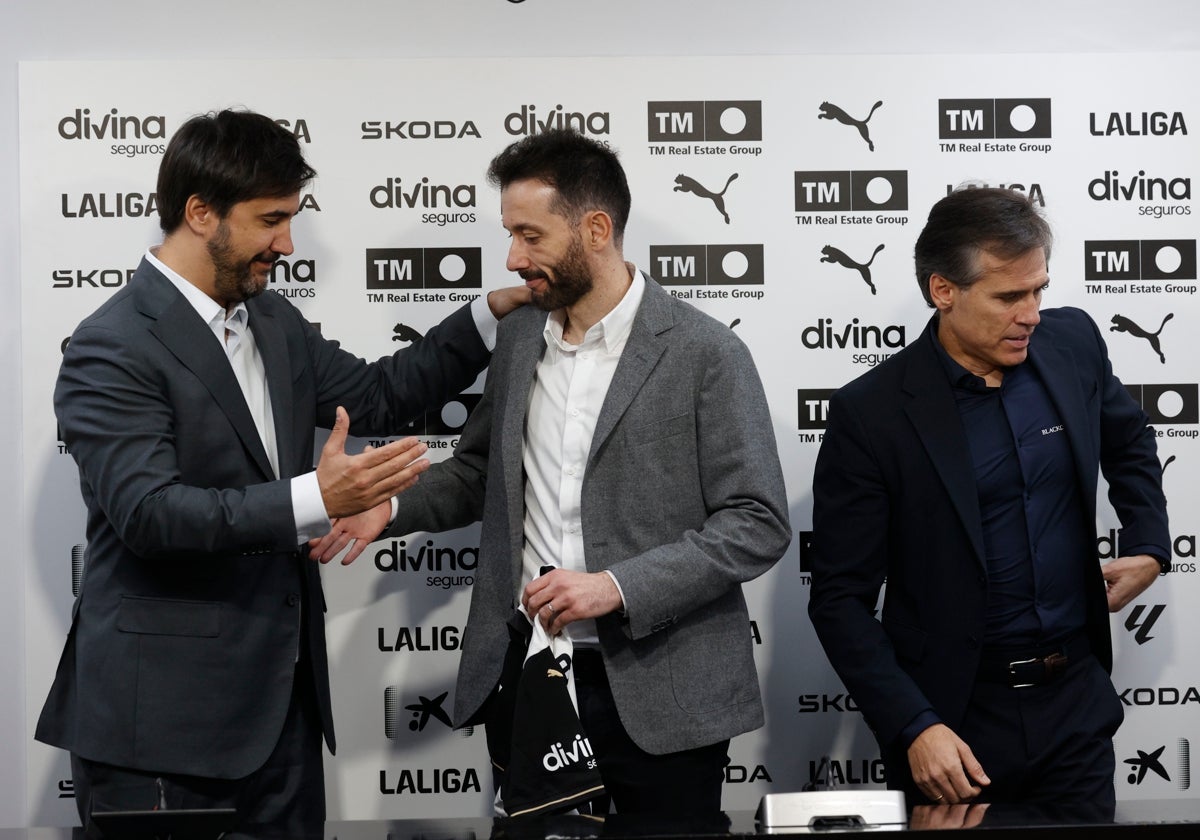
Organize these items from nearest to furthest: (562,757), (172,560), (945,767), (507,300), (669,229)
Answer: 1. (562,757)
2. (945,767)
3. (172,560)
4. (507,300)
5. (669,229)

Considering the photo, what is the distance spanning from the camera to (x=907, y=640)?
8.04 feet

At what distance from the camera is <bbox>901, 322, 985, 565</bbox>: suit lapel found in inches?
93.6

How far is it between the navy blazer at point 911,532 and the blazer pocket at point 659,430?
340 millimetres

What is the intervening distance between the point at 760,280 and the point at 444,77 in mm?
948

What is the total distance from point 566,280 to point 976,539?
966 mm

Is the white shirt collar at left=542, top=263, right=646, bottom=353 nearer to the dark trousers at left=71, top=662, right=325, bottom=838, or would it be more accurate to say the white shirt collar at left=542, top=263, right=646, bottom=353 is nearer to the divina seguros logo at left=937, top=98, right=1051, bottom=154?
the dark trousers at left=71, top=662, right=325, bottom=838

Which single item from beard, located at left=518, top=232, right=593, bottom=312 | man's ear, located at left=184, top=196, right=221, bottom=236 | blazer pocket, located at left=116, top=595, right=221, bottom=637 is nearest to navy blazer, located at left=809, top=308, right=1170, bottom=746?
beard, located at left=518, top=232, right=593, bottom=312

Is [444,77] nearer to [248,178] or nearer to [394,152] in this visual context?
[394,152]

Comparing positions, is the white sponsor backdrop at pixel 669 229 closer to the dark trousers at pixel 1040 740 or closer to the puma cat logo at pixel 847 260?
the puma cat logo at pixel 847 260

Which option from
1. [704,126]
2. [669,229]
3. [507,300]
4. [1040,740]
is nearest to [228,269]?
[507,300]

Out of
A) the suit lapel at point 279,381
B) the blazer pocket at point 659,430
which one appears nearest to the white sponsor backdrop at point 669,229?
the suit lapel at point 279,381

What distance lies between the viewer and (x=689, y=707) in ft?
7.64

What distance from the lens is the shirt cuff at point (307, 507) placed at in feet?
7.27

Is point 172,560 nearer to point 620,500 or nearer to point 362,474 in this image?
point 362,474
